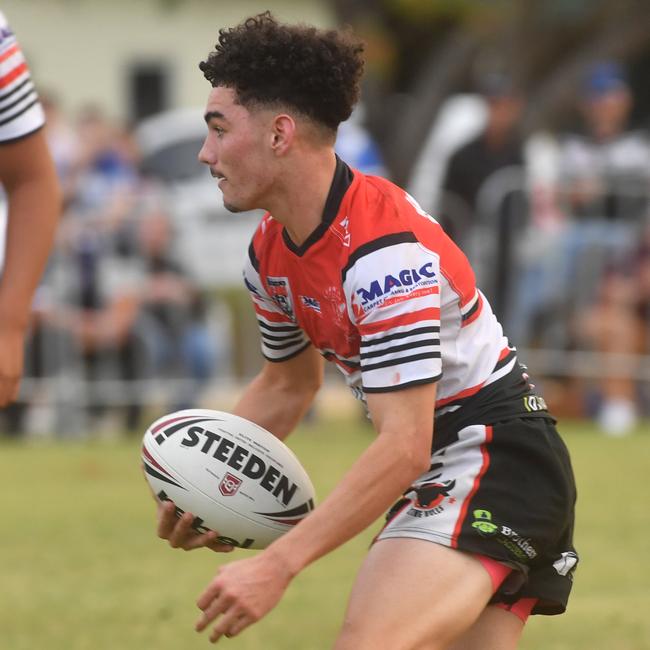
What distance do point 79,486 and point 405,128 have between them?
6551 millimetres

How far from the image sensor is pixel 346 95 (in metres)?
4.02

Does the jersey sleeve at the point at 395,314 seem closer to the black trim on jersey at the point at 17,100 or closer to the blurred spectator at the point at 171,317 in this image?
the black trim on jersey at the point at 17,100

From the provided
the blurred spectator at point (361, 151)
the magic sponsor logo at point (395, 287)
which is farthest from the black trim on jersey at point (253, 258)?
the blurred spectator at point (361, 151)

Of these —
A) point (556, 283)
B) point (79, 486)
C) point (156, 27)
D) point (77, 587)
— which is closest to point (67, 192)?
point (79, 486)

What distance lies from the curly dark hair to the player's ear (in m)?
0.04

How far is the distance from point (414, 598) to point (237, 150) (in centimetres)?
123

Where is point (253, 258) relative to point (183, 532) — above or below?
above

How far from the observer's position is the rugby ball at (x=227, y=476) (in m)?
4.24

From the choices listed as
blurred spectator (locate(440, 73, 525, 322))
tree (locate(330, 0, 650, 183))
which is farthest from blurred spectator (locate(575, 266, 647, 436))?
tree (locate(330, 0, 650, 183))

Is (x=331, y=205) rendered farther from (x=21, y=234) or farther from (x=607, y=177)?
(x=607, y=177)

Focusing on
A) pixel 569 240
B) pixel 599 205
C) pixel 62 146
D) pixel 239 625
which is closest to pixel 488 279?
pixel 569 240

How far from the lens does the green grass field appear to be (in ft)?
20.1

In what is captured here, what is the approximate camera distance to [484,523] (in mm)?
4070

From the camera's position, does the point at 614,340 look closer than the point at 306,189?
No
